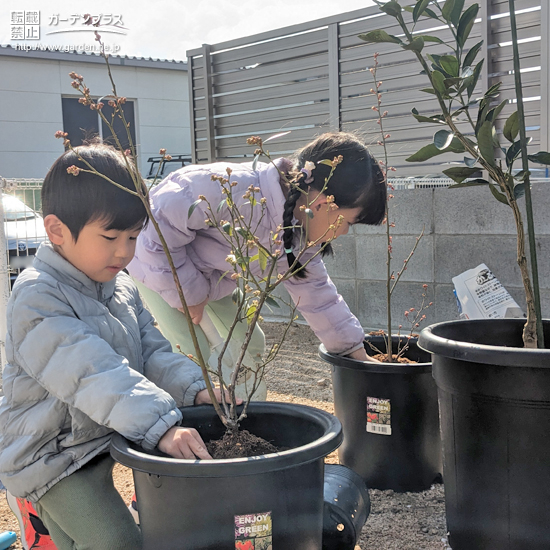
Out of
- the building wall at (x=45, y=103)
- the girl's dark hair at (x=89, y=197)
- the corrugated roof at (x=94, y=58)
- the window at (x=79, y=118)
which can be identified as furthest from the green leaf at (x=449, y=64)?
the window at (x=79, y=118)

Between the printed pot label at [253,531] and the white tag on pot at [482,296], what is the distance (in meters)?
2.39

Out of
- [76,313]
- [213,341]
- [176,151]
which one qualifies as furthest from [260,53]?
[176,151]

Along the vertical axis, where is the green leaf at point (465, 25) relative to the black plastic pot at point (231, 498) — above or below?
above

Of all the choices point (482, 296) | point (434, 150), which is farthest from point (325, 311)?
point (482, 296)

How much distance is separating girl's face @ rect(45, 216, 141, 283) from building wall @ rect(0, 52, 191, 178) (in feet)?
32.1

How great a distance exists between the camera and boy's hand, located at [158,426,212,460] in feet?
4.04

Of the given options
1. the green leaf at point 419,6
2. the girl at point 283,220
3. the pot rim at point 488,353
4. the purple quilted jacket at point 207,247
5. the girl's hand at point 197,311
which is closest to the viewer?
the pot rim at point 488,353

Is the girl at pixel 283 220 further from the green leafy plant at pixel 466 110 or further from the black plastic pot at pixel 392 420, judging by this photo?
the green leafy plant at pixel 466 110

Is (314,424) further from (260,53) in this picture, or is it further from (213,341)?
(260,53)

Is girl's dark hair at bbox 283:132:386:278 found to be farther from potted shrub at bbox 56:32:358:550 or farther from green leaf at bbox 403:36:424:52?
potted shrub at bbox 56:32:358:550

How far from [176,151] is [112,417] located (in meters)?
11.6

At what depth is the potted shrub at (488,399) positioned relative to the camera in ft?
4.64

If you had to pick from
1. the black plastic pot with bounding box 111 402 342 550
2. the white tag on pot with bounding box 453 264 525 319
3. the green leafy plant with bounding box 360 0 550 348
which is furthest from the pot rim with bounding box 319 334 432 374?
the white tag on pot with bounding box 453 264 525 319

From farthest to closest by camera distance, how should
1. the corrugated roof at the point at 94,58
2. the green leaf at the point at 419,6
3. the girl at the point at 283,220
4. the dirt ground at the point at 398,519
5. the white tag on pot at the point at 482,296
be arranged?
the corrugated roof at the point at 94,58 < the white tag on pot at the point at 482,296 < the girl at the point at 283,220 < the dirt ground at the point at 398,519 < the green leaf at the point at 419,6
